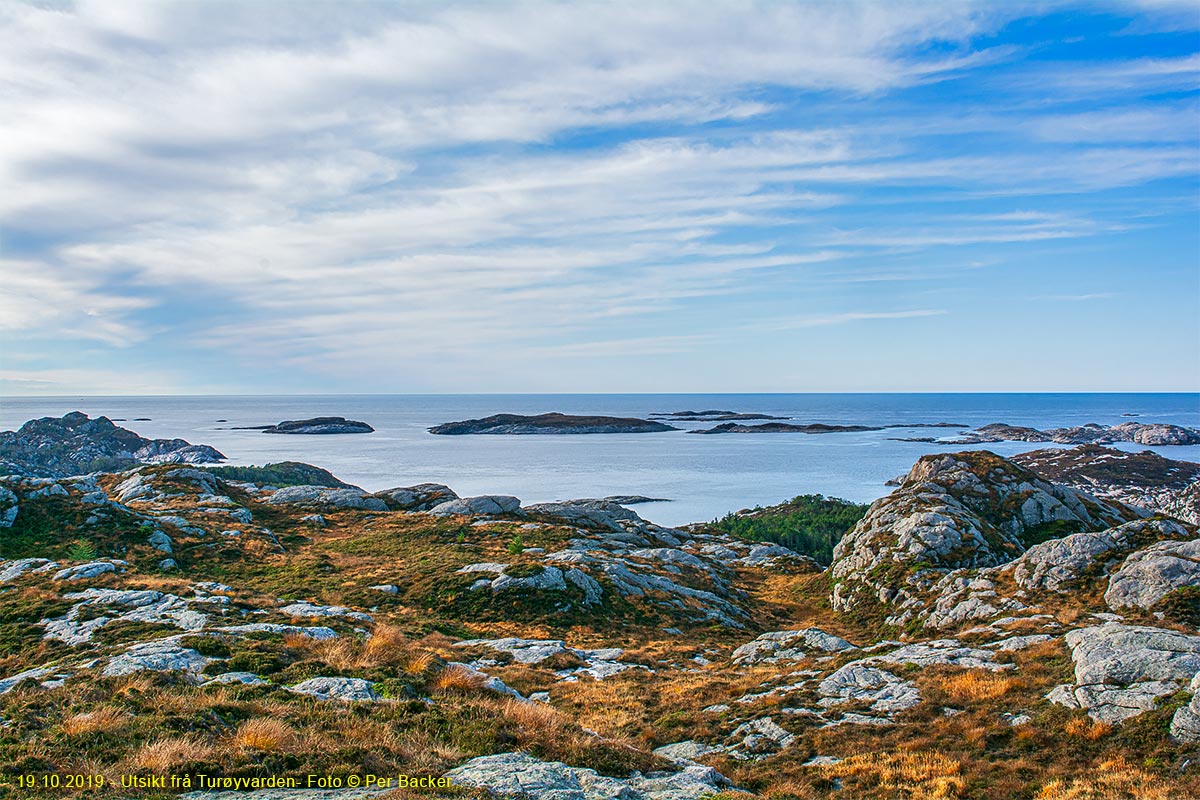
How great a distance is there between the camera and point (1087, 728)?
49.5ft

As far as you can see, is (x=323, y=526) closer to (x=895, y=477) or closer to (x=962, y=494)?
(x=962, y=494)

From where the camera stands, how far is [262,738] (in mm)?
11891

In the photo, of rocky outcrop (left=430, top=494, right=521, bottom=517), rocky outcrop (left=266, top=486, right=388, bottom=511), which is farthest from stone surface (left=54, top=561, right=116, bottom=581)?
rocky outcrop (left=266, top=486, right=388, bottom=511)

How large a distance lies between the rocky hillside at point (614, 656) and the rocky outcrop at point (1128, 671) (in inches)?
3.0

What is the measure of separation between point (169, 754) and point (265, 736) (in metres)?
1.62

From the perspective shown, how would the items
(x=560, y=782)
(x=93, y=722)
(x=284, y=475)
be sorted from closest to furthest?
(x=560, y=782) < (x=93, y=722) < (x=284, y=475)

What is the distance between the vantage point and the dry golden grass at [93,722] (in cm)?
1188

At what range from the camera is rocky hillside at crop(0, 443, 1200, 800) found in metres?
12.8

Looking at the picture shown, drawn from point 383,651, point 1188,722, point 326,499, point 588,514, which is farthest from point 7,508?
point 1188,722

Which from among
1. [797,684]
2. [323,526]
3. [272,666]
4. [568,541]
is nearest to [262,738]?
[272,666]

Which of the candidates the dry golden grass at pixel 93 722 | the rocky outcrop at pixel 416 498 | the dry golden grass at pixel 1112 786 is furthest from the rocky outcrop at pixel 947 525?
the rocky outcrop at pixel 416 498

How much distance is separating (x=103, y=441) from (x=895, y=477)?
18699 cm

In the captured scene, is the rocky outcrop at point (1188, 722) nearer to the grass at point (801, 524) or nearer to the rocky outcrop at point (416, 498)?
the grass at point (801, 524)

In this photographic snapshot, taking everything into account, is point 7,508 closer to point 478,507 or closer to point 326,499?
point 326,499
